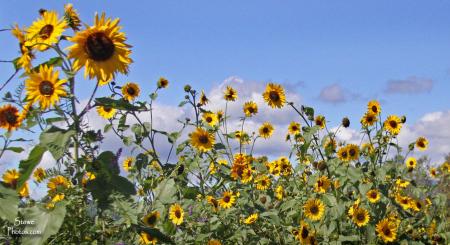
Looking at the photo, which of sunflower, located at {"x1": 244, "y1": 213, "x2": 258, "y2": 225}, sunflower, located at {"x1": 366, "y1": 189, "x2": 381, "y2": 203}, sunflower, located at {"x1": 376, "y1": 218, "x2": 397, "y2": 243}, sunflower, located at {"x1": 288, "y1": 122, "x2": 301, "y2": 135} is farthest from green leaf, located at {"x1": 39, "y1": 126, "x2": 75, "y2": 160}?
sunflower, located at {"x1": 288, "y1": 122, "x2": 301, "y2": 135}

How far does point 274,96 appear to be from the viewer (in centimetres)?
594

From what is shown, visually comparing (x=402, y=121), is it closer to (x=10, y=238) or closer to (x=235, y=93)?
(x=235, y=93)

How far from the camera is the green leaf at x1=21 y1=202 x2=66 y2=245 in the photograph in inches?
80.4

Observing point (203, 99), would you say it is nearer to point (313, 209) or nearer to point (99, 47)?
point (313, 209)

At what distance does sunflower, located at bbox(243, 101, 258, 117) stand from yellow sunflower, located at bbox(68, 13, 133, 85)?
4.29m

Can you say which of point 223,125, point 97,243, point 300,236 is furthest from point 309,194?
point 97,243

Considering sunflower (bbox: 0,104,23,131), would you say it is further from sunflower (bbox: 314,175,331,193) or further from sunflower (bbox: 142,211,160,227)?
sunflower (bbox: 314,175,331,193)

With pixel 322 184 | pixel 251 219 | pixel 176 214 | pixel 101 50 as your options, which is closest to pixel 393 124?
pixel 322 184

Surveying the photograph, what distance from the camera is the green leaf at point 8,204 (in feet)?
7.03

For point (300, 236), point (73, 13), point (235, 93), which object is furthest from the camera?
point (235, 93)

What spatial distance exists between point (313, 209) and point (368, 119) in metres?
1.63

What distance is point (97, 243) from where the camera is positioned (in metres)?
3.00

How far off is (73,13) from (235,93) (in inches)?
186

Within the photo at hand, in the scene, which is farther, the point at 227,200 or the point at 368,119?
the point at 368,119
